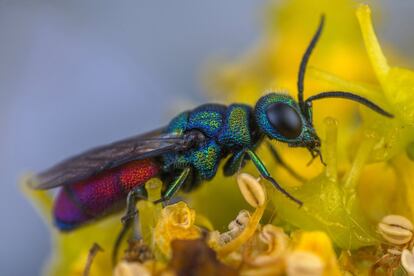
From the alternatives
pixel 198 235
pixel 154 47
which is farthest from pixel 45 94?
pixel 198 235

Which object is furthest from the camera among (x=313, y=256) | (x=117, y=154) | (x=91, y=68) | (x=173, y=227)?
(x=91, y=68)

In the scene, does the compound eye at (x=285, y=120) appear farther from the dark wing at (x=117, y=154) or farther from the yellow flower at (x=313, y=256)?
the yellow flower at (x=313, y=256)

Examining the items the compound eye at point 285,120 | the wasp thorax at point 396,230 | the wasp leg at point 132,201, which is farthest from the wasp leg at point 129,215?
the wasp thorax at point 396,230

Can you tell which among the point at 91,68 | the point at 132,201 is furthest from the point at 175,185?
the point at 91,68

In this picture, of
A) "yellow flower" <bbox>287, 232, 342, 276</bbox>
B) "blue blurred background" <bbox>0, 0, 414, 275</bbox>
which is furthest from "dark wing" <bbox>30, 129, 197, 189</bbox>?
"blue blurred background" <bbox>0, 0, 414, 275</bbox>

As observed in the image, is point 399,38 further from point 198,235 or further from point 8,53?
point 198,235

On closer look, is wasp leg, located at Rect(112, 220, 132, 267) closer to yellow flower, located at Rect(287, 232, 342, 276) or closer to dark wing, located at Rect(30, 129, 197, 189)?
dark wing, located at Rect(30, 129, 197, 189)

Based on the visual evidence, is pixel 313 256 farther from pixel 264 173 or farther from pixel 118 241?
pixel 118 241
